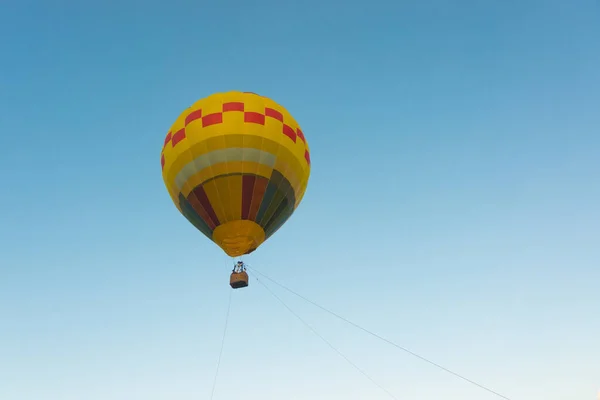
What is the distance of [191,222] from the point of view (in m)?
20.2

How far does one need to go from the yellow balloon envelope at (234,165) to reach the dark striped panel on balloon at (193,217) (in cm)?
5

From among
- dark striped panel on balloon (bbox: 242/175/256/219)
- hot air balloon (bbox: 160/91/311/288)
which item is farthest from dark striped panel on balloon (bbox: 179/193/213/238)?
dark striped panel on balloon (bbox: 242/175/256/219)

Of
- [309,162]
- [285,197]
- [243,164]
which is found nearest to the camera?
[243,164]

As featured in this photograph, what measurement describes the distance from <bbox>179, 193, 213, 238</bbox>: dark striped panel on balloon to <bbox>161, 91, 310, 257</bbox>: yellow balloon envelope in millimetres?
53

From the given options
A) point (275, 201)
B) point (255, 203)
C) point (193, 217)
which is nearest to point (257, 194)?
point (255, 203)

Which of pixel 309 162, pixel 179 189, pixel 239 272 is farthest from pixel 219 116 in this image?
pixel 239 272

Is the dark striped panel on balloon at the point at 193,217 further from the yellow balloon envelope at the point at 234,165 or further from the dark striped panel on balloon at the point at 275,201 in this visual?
the dark striped panel on balloon at the point at 275,201

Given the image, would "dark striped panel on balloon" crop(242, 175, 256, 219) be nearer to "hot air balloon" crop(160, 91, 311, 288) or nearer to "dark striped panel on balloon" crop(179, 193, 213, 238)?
"hot air balloon" crop(160, 91, 311, 288)

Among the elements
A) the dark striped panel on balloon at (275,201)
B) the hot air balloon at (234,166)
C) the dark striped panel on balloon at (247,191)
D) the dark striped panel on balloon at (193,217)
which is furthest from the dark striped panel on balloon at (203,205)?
the dark striped panel on balloon at (275,201)

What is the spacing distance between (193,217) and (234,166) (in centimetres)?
317

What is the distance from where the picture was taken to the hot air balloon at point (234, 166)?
18.1m

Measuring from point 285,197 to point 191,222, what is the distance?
13.9 ft

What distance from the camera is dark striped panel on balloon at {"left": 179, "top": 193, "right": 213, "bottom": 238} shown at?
19344 mm

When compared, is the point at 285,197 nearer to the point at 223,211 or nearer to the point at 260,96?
the point at 223,211
